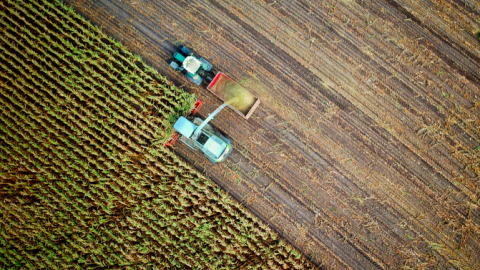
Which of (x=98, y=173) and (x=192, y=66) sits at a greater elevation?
(x=192, y=66)

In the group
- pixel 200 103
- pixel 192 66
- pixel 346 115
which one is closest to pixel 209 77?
pixel 192 66

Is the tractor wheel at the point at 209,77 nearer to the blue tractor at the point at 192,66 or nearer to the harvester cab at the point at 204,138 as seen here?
the blue tractor at the point at 192,66

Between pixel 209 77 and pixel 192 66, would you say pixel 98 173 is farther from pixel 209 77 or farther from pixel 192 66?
pixel 209 77

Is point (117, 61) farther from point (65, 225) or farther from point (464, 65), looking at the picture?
point (464, 65)

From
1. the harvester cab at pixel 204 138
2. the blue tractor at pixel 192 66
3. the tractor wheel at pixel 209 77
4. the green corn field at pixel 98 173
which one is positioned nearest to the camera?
the harvester cab at pixel 204 138

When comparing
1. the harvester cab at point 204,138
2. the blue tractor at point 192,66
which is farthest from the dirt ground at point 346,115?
the harvester cab at point 204,138

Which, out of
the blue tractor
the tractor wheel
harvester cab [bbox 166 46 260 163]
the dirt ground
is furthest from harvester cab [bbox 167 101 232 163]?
the blue tractor

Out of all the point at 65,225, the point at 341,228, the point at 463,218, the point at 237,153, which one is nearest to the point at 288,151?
the point at 237,153
